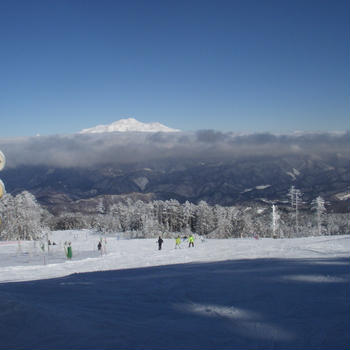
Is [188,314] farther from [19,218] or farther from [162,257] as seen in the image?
[19,218]

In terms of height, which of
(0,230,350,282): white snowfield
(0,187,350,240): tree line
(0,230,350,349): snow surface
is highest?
(0,230,350,349): snow surface

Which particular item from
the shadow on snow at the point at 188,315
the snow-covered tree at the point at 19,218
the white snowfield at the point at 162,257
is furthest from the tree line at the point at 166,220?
the shadow on snow at the point at 188,315

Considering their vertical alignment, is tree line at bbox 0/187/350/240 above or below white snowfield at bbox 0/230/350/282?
below

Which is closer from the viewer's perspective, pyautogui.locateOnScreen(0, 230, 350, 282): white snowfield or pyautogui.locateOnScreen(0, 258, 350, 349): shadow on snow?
pyautogui.locateOnScreen(0, 258, 350, 349): shadow on snow

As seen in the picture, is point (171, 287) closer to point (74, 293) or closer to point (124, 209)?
point (74, 293)

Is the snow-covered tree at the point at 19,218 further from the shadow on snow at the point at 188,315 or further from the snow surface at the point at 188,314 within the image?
the shadow on snow at the point at 188,315

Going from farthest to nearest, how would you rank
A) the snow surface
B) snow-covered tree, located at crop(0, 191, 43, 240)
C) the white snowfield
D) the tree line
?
the tree line → snow-covered tree, located at crop(0, 191, 43, 240) → the white snowfield → the snow surface

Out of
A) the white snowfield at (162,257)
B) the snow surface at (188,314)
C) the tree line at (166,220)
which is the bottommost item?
the tree line at (166,220)

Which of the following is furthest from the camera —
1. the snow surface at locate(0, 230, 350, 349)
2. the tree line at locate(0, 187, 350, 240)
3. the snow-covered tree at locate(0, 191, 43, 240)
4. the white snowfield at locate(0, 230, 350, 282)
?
the tree line at locate(0, 187, 350, 240)

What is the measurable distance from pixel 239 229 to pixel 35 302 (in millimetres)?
82507

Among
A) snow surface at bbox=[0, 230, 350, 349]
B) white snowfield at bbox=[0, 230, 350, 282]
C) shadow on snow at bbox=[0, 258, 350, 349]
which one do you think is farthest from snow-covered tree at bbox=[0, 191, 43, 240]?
shadow on snow at bbox=[0, 258, 350, 349]

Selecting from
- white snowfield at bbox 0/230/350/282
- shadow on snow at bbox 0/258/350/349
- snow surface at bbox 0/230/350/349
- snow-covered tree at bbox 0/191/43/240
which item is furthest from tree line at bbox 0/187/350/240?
shadow on snow at bbox 0/258/350/349

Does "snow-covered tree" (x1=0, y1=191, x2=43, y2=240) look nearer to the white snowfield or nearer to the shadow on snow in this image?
the white snowfield

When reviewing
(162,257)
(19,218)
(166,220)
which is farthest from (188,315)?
(166,220)
